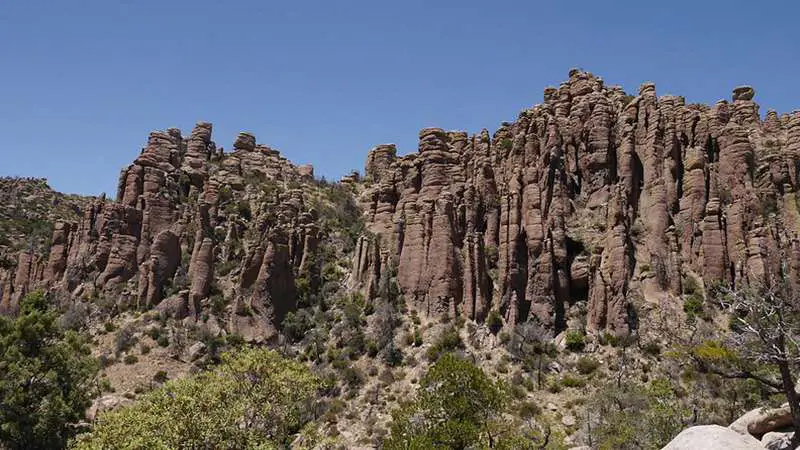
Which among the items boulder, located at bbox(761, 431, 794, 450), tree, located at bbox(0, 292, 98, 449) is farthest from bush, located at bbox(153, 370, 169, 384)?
boulder, located at bbox(761, 431, 794, 450)

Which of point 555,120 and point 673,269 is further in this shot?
point 555,120

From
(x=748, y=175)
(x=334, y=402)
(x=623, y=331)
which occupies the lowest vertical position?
(x=334, y=402)

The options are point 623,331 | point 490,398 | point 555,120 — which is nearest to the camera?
point 490,398

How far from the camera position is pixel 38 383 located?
37.3 m

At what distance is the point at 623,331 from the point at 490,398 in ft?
56.7

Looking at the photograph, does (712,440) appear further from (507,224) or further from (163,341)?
(163,341)

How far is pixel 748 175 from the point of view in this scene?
4962 cm

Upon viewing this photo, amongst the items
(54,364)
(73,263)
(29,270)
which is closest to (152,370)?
(54,364)

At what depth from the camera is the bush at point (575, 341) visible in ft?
151

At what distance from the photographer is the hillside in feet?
147

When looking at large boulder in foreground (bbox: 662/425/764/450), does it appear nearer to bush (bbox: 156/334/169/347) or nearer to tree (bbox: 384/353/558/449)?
tree (bbox: 384/353/558/449)

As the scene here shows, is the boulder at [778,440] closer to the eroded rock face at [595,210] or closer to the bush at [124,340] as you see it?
the eroded rock face at [595,210]

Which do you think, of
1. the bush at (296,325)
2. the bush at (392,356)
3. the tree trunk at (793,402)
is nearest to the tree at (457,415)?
the tree trunk at (793,402)

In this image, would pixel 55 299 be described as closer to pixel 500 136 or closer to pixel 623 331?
pixel 500 136
